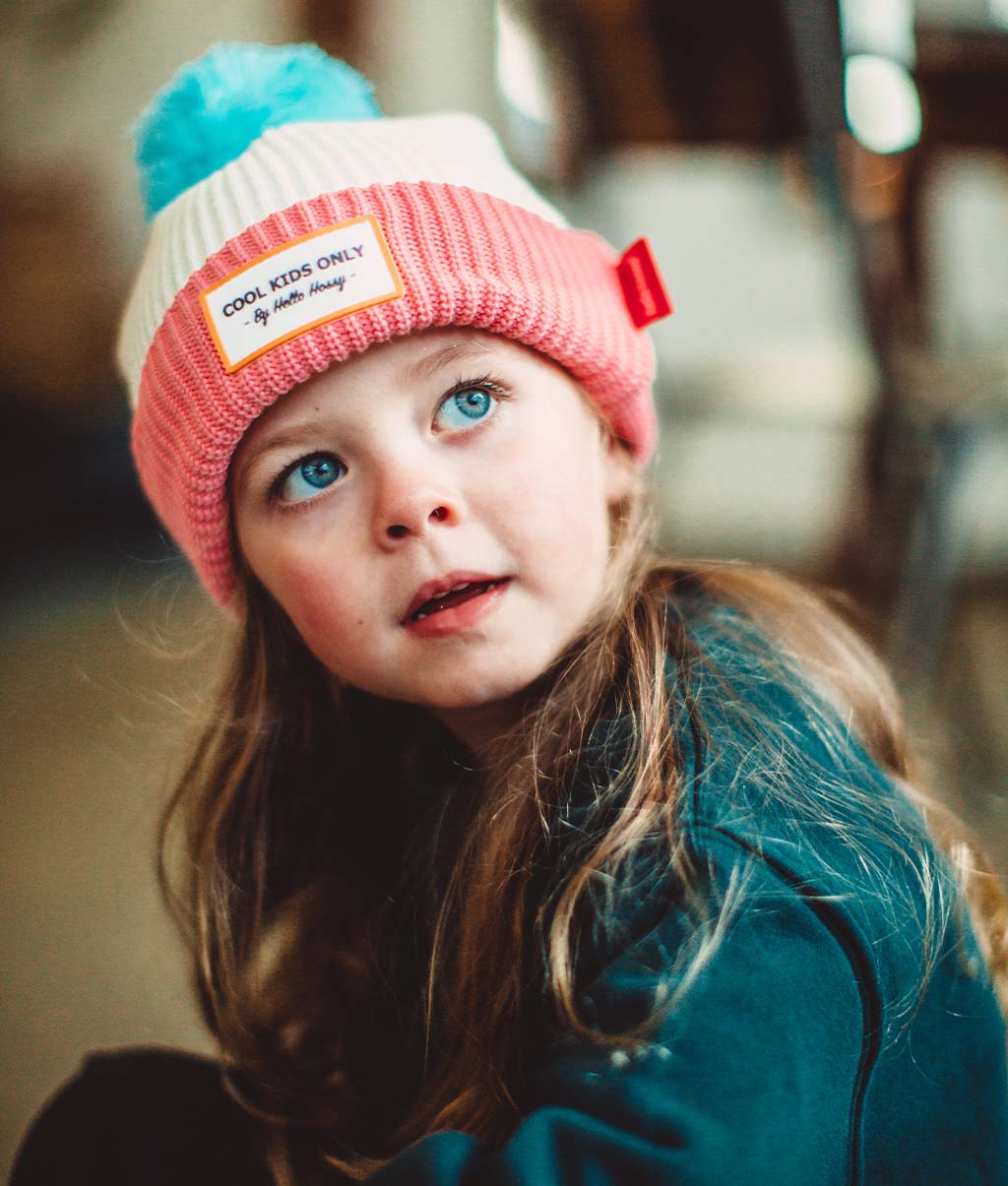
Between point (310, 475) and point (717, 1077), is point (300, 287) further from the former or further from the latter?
point (717, 1077)

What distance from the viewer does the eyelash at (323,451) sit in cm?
66

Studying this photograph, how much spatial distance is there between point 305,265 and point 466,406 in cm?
13

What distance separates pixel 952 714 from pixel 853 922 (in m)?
1.17

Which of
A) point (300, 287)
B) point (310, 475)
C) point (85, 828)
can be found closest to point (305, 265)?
point (300, 287)

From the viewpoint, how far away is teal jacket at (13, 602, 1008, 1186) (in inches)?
18.6

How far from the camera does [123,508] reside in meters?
2.18

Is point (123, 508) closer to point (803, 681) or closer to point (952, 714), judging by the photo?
point (952, 714)

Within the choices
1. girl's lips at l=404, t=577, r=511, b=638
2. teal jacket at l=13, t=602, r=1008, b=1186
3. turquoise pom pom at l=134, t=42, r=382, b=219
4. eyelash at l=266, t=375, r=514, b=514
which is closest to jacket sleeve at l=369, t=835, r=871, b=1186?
teal jacket at l=13, t=602, r=1008, b=1186

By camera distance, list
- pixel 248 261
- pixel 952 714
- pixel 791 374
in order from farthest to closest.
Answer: pixel 791 374
pixel 952 714
pixel 248 261

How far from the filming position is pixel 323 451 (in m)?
0.66

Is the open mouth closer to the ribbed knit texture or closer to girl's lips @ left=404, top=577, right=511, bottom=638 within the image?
girl's lips @ left=404, top=577, right=511, bottom=638

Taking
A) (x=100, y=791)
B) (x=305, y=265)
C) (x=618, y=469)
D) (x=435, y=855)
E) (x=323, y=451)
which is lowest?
(x=100, y=791)

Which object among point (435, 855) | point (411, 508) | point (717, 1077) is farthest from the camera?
point (435, 855)

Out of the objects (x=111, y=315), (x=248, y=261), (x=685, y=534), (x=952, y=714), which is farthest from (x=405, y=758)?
(x=111, y=315)
